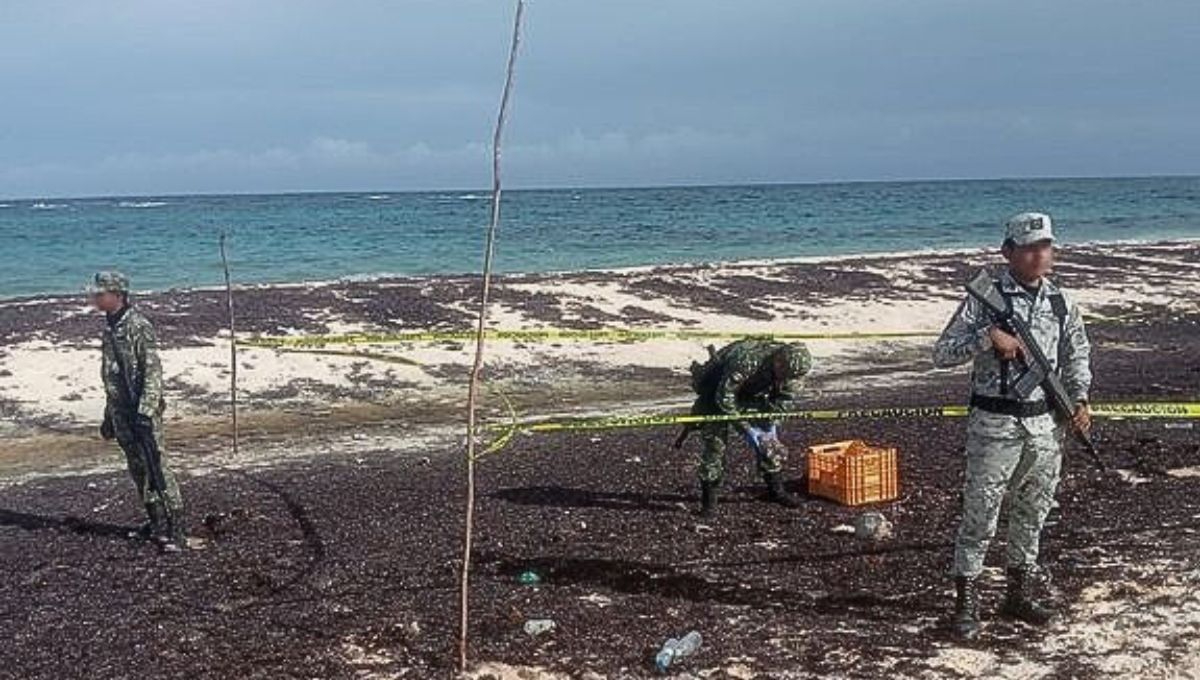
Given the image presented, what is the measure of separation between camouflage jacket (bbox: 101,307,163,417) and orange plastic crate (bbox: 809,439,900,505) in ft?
17.8

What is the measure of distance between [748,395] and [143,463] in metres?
4.90

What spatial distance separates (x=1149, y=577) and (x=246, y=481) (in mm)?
8240

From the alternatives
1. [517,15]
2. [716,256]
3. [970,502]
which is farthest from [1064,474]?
[716,256]

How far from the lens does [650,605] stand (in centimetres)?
802

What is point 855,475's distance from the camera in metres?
10.3

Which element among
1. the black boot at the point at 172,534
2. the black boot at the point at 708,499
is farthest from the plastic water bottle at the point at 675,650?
the black boot at the point at 172,534

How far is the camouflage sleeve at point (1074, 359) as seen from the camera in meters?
6.98

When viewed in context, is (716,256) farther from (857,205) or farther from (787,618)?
(857,205)

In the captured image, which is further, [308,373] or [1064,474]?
[308,373]

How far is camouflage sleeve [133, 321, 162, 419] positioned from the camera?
9.84m

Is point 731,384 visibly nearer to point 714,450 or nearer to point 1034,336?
point 714,450

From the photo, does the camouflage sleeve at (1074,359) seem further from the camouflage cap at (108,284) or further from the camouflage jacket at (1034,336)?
the camouflage cap at (108,284)

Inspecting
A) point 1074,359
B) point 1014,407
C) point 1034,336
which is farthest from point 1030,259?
point 1014,407

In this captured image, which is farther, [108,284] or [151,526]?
[151,526]
